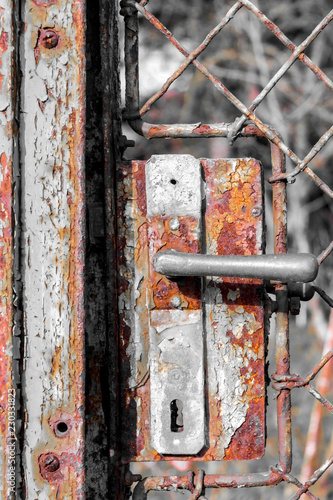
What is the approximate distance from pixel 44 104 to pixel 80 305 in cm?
30

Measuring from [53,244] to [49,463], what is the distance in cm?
31

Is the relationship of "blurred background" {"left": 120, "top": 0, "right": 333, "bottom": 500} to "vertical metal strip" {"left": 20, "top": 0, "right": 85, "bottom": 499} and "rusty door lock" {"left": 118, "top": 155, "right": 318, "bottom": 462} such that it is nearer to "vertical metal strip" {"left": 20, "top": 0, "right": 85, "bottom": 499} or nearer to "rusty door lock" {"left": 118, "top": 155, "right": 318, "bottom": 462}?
"rusty door lock" {"left": 118, "top": 155, "right": 318, "bottom": 462}

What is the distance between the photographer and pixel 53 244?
0.84m

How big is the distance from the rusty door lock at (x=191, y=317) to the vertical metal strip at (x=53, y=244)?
0.46ft

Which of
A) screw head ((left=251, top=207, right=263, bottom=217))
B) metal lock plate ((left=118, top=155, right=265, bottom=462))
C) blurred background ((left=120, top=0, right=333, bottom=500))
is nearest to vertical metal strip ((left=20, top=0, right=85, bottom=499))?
metal lock plate ((left=118, top=155, right=265, bottom=462))

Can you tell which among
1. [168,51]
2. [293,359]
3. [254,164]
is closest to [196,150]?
[168,51]

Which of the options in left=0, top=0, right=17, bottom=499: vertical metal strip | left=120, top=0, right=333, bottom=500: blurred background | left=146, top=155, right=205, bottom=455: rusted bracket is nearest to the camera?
left=0, top=0, right=17, bottom=499: vertical metal strip

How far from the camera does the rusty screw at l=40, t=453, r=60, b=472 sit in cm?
83

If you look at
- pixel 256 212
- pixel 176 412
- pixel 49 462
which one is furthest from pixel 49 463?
pixel 256 212

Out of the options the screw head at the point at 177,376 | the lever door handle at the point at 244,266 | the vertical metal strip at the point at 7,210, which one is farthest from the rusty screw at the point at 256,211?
the vertical metal strip at the point at 7,210

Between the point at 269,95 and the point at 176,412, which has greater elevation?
the point at 269,95

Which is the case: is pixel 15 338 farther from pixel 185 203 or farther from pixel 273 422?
pixel 273 422

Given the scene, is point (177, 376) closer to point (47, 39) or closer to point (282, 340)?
point (282, 340)

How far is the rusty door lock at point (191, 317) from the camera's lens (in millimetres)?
932
